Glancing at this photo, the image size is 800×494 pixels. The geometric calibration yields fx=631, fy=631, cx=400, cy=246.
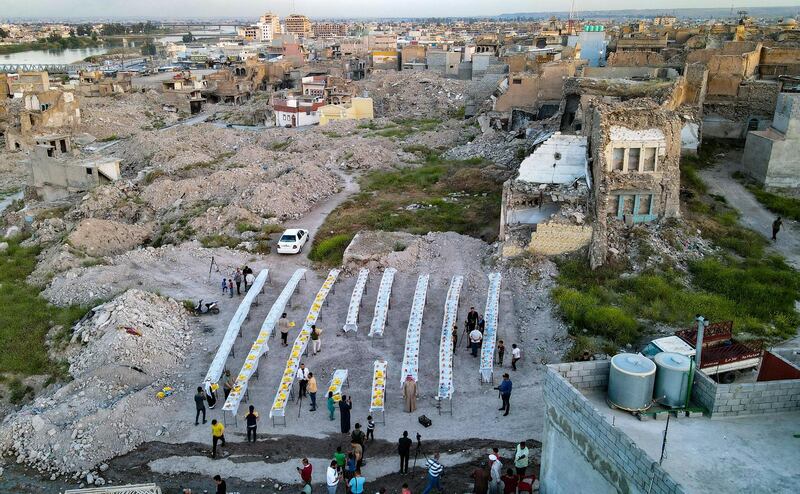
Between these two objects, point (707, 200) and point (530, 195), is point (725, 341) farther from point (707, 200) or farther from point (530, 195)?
point (707, 200)

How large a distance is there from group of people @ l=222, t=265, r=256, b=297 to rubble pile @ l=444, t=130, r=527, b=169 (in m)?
15.7

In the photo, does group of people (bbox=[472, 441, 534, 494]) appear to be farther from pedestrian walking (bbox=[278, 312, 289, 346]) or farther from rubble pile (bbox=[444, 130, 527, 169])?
rubble pile (bbox=[444, 130, 527, 169])

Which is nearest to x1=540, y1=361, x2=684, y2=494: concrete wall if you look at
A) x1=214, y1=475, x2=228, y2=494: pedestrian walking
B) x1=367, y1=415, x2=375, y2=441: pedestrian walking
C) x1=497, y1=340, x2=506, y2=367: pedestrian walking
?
x1=367, y1=415, x2=375, y2=441: pedestrian walking

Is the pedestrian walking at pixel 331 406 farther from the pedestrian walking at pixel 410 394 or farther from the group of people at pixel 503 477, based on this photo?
the group of people at pixel 503 477

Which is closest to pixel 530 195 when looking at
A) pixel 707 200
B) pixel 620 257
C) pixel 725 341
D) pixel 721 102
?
pixel 620 257

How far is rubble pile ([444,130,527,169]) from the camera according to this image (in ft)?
107

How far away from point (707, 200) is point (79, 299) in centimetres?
2343

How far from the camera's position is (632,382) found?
29.7 feet

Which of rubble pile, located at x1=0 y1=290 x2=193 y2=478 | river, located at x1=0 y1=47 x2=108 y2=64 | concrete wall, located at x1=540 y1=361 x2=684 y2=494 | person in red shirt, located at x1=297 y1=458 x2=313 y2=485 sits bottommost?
rubble pile, located at x1=0 y1=290 x2=193 y2=478

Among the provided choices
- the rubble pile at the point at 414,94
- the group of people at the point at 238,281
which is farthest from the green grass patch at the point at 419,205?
the rubble pile at the point at 414,94

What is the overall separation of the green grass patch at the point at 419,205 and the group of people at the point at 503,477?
1181 centimetres

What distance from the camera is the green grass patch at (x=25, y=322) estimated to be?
651 inches

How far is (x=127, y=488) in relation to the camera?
36.1ft

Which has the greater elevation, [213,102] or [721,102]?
[721,102]
